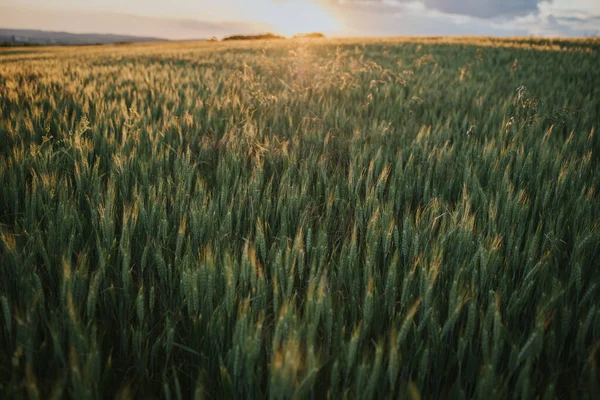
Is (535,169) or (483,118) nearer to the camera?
(535,169)

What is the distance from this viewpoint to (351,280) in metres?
0.93

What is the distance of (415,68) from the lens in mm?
6684

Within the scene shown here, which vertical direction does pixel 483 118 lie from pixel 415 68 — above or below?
below

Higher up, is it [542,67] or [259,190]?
[542,67]

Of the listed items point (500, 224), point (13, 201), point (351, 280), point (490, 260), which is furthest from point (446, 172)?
point (13, 201)

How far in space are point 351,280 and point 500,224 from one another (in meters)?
0.66

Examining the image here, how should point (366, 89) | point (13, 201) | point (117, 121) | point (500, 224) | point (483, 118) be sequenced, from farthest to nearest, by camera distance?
point (366, 89) → point (483, 118) → point (117, 121) → point (13, 201) → point (500, 224)

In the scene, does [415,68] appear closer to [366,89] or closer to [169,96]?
[366,89]

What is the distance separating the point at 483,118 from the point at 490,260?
2351 millimetres

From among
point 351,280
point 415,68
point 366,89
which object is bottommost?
point 351,280

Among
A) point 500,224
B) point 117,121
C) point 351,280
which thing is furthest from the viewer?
point 117,121

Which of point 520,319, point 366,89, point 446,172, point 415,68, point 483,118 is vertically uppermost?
point 415,68

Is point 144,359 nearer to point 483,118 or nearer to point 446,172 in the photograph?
point 446,172

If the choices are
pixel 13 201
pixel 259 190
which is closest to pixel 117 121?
pixel 13 201
